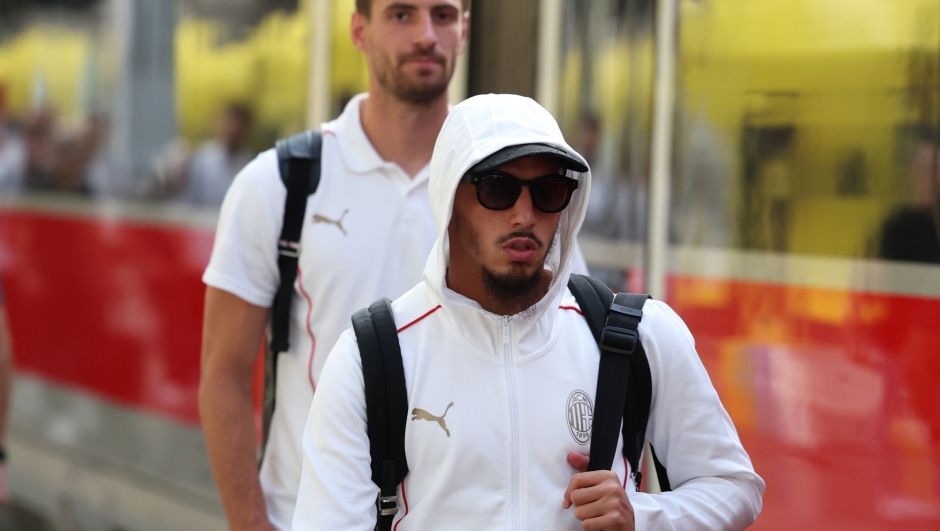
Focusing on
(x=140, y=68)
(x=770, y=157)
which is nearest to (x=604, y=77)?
(x=770, y=157)

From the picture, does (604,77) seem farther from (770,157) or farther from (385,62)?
(385,62)

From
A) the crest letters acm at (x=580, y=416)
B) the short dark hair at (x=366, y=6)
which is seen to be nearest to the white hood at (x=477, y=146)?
the crest letters acm at (x=580, y=416)

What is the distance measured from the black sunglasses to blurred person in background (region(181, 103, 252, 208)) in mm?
3309

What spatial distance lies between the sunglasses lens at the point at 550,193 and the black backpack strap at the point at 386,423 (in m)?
0.29

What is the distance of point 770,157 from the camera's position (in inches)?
117

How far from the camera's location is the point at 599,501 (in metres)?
1.59

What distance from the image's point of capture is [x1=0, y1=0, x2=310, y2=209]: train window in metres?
4.74

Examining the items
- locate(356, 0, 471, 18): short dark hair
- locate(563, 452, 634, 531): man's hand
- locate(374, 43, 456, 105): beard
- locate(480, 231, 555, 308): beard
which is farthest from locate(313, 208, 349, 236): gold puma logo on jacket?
locate(563, 452, 634, 531): man's hand

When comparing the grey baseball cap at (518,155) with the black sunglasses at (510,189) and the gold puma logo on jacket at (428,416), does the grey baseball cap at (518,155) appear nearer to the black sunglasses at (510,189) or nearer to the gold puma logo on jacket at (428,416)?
the black sunglasses at (510,189)

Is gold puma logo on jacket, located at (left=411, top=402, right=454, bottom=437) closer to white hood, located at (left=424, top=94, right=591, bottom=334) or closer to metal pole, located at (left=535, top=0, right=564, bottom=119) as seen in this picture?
white hood, located at (left=424, top=94, right=591, bottom=334)

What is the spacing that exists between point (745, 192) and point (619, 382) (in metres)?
1.48

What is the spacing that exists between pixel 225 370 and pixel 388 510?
905mm

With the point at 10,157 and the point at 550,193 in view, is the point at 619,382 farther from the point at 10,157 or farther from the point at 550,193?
the point at 10,157

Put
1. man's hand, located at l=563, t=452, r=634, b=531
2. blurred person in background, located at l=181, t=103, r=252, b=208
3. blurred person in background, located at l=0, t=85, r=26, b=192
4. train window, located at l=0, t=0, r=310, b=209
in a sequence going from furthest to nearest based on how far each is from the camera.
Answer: blurred person in background, located at l=0, t=85, r=26, b=192, blurred person in background, located at l=181, t=103, r=252, b=208, train window, located at l=0, t=0, r=310, b=209, man's hand, located at l=563, t=452, r=634, b=531
